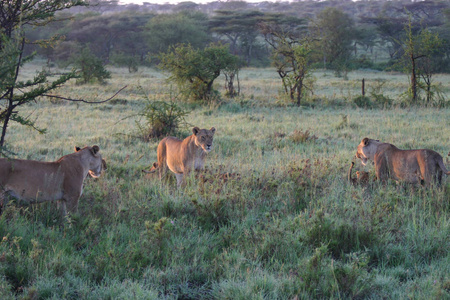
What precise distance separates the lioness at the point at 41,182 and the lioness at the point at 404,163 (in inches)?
160

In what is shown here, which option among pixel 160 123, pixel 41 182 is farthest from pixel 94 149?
pixel 160 123

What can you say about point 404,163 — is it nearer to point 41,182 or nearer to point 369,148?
point 369,148

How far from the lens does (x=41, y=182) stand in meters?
4.68

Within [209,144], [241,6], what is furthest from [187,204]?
[241,6]

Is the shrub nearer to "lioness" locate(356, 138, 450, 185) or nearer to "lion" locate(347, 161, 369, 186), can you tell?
"lioness" locate(356, 138, 450, 185)

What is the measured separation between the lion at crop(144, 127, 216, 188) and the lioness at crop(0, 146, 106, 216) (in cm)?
177

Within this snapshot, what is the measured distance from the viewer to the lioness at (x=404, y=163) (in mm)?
5758

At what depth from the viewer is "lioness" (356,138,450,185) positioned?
576 centimetres

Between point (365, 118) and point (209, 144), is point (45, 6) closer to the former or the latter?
point (209, 144)

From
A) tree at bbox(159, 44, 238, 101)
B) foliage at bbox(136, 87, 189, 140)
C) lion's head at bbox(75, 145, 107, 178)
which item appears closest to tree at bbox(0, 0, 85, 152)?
lion's head at bbox(75, 145, 107, 178)

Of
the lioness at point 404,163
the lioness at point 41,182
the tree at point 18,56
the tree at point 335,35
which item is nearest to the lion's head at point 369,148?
the lioness at point 404,163

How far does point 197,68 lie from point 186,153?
10.5 metres

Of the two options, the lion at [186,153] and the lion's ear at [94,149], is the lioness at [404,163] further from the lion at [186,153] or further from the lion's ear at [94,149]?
the lion's ear at [94,149]

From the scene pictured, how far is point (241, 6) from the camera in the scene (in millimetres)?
95875
